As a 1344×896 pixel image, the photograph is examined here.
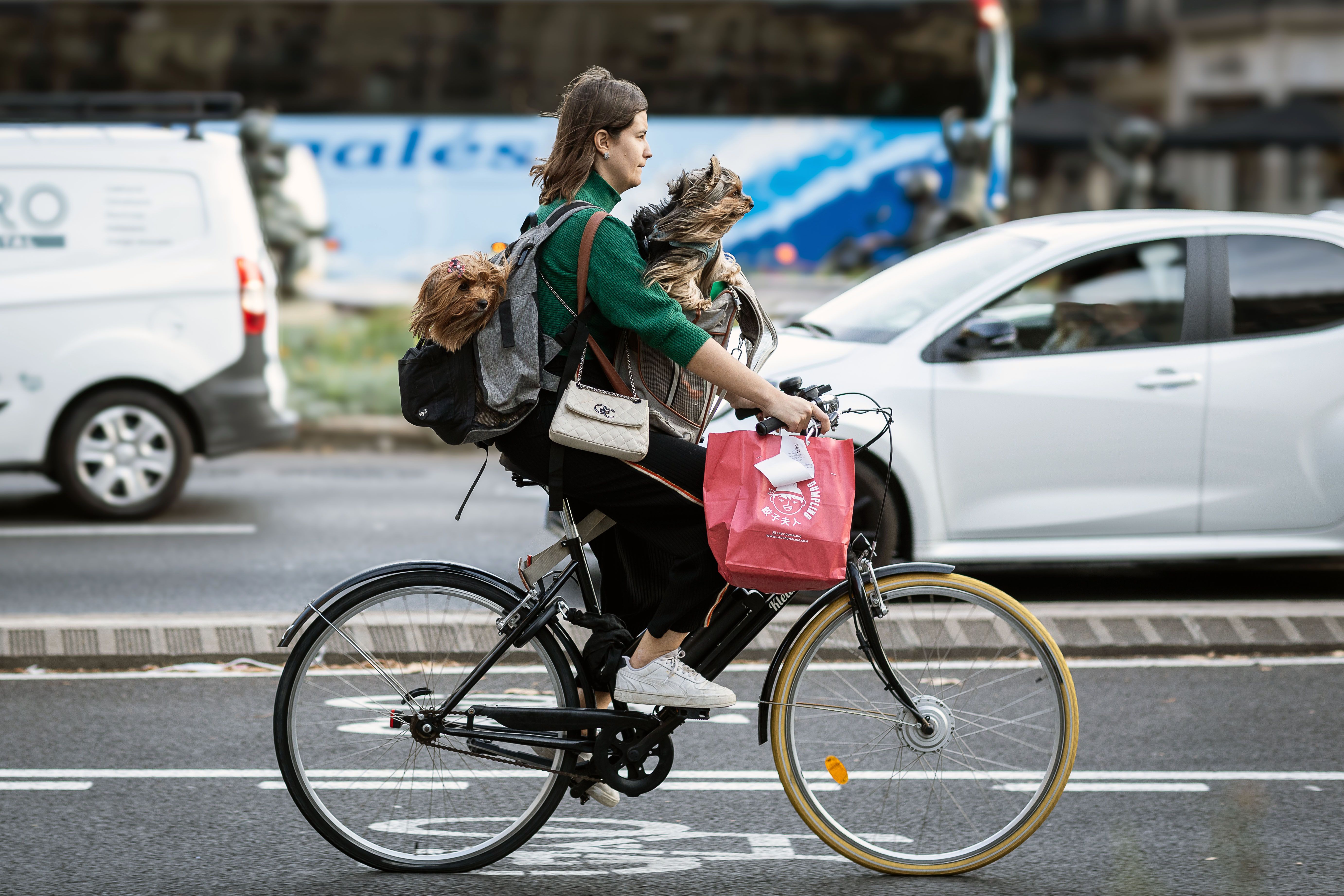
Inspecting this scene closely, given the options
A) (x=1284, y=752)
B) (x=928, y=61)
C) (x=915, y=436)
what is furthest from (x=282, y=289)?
(x=1284, y=752)

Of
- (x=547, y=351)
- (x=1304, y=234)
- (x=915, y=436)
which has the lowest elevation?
(x=915, y=436)

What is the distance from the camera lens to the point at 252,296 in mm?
8758

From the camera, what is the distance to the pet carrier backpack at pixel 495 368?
3.52 m

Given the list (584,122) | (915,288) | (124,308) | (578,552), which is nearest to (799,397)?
(578,552)

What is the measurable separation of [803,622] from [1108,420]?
3156mm

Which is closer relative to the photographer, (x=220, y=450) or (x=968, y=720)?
(x=968, y=720)

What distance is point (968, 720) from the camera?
12.8 feet

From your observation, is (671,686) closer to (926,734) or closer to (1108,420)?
(926,734)

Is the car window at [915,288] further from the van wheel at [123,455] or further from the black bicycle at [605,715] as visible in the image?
the van wheel at [123,455]

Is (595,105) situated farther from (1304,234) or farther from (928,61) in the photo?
(928,61)

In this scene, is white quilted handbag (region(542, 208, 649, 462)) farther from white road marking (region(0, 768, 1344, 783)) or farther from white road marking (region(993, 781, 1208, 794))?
white road marking (region(993, 781, 1208, 794))

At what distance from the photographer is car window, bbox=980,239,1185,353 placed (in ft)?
21.9

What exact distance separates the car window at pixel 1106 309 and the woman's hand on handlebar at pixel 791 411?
3.20 m

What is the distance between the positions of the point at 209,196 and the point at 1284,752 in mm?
6232
